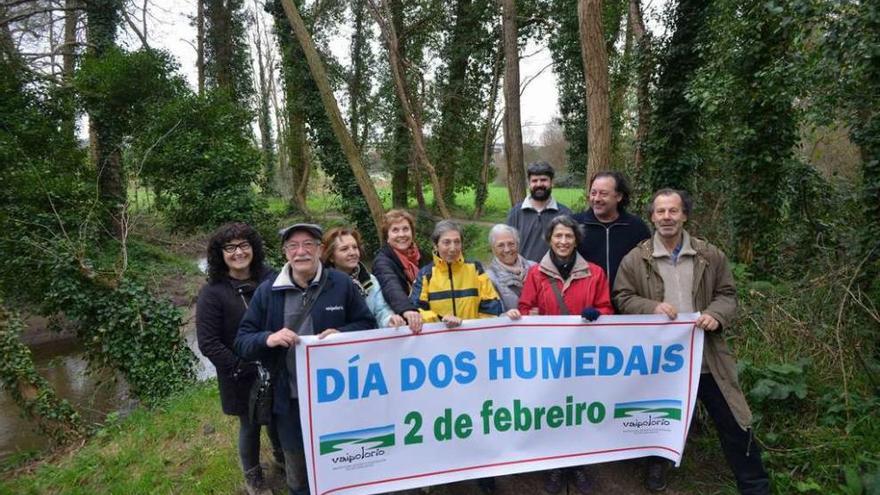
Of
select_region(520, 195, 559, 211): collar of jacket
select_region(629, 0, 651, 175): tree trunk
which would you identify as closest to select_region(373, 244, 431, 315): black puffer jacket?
select_region(520, 195, 559, 211): collar of jacket

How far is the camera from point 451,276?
3.25m

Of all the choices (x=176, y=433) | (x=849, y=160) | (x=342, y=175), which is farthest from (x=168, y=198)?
(x=849, y=160)

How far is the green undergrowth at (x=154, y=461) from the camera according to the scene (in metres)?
3.98

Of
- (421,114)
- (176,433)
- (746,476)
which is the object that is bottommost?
(176,433)

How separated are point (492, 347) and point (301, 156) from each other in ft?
68.3

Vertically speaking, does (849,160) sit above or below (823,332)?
above

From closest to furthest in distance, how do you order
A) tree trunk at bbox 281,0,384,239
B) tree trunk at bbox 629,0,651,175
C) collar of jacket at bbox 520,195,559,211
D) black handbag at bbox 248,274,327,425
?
black handbag at bbox 248,274,327,425, collar of jacket at bbox 520,195,559,211, tree trunk at bbox 629,0,651,175, tree trunk at bbox 281,0,384,239

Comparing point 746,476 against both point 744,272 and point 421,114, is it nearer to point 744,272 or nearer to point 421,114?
point 744,272

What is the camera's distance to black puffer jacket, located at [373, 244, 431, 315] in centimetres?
317

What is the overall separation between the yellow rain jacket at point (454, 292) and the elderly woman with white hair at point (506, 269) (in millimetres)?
150

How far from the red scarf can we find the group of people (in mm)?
12

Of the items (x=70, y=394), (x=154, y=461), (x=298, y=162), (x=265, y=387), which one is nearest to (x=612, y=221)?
(x=265, y=387)

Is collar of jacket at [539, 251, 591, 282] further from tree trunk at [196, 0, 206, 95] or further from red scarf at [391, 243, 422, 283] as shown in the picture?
tree trunk at [196, 0, 206, 95]

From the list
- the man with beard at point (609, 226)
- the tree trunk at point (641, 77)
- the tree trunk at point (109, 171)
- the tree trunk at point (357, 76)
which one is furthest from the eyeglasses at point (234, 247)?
the tree trunk at point (357, 76)
